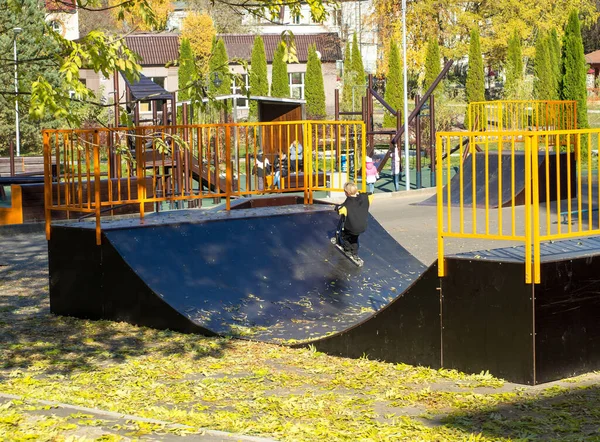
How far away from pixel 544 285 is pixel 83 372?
13.1ft

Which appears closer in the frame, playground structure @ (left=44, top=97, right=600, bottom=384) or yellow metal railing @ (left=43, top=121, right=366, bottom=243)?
playground structure @ (left=44, top=97, right=600, bottom=384)

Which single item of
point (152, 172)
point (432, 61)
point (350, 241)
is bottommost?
point (350, 241)

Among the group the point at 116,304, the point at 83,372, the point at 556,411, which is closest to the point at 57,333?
the point at 116,304

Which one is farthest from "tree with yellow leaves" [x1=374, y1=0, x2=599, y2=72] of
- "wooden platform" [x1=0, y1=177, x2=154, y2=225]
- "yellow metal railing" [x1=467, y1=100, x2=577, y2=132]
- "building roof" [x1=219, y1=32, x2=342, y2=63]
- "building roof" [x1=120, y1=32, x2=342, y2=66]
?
"wooden platform" [x1=0, y1=177, x2=154, y2=225]

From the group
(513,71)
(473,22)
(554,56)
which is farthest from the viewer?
(473,22)

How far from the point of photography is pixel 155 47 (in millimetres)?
62688

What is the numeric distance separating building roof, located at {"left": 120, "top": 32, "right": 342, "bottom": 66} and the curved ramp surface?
164ft

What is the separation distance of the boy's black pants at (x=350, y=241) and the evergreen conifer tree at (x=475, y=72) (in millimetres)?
41273

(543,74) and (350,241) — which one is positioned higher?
(543,74)

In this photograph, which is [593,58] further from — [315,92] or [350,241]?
[350,241]

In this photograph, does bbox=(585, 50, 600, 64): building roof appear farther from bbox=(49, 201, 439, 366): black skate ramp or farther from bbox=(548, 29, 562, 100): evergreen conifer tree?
bbox=(49, 201, 439, 366): black skate ramp

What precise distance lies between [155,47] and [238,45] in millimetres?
5422

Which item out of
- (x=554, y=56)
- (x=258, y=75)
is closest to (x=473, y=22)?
(x=554, y=56)

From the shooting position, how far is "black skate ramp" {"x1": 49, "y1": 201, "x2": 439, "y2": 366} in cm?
1059
